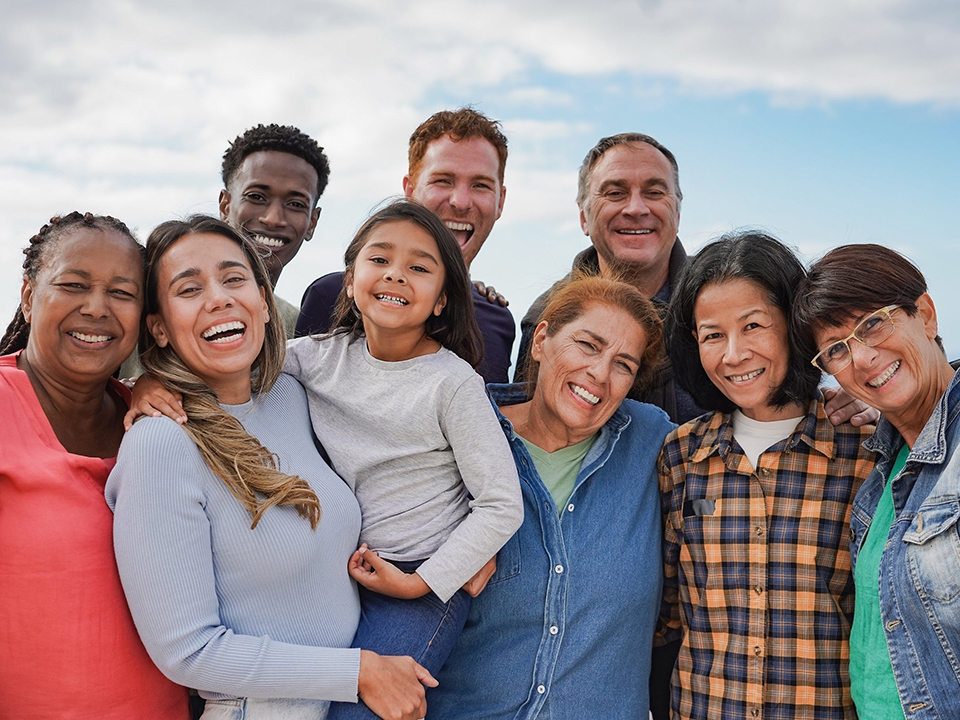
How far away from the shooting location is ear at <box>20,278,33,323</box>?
2739mm

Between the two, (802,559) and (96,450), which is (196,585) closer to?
(96,450)

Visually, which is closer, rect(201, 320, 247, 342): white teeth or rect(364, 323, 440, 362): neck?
rect(201, 320, 247, 342): white teeth

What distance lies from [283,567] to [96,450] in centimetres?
78

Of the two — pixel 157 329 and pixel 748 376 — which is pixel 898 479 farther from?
pixel 157 329

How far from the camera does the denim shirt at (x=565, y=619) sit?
282 cm

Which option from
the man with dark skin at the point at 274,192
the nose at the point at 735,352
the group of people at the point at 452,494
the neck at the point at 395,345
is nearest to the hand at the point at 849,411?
the group of people at the point at 452,494

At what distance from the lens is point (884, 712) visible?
2.50 metres

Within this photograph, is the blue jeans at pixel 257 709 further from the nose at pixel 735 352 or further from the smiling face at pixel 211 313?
the nose at pixel 735 352

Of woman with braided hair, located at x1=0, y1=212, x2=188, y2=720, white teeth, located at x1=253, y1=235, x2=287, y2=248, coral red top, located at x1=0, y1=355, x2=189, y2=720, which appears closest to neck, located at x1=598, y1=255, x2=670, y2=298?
white teeth, located at x1=253, y1=235, x2=287, y2=248

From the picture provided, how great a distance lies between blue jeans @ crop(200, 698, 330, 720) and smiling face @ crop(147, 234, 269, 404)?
0.95 m

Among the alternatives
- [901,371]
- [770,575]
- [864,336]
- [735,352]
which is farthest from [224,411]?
[901,371]

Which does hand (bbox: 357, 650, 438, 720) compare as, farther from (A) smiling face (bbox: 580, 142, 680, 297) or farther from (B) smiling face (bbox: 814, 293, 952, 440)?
(A) smiling face (bbox: 580, 142, 680, 297)

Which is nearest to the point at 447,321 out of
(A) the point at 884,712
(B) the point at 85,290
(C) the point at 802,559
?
(B) the point at 85,290

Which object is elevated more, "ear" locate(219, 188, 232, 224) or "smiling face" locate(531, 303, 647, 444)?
"ear" locate(219, 188, 232, 224)
